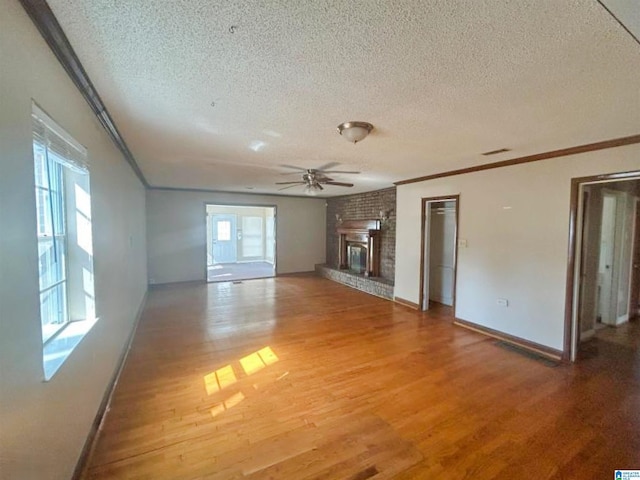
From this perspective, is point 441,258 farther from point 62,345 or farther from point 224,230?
point 224,230

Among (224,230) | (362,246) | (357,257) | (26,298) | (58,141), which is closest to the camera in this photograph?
(26,298)

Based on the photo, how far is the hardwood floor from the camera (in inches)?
66.9

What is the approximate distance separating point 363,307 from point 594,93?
4.05m

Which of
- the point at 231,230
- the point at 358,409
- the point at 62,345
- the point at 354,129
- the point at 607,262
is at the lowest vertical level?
the point at 358,409

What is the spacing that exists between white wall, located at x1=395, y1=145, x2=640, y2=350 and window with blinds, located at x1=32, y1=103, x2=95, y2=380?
4277mm

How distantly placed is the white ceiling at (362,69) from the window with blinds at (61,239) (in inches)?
19.3

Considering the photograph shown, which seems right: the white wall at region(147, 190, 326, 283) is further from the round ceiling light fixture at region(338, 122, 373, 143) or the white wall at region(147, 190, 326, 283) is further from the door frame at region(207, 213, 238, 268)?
the round ceiling light fixture at region(338, 122, 373, 143)

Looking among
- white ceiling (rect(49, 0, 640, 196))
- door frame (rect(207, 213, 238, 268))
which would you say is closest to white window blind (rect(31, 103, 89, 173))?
white ceiling (rect(49, 0, 640, 196))

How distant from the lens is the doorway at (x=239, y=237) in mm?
10531

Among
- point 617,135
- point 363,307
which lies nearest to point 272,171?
point 363,307

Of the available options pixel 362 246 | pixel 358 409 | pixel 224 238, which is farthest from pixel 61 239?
pixel 224 238

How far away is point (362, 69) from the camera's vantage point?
155 cm

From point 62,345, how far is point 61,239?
25.4 inches

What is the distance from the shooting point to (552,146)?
2926 mm
